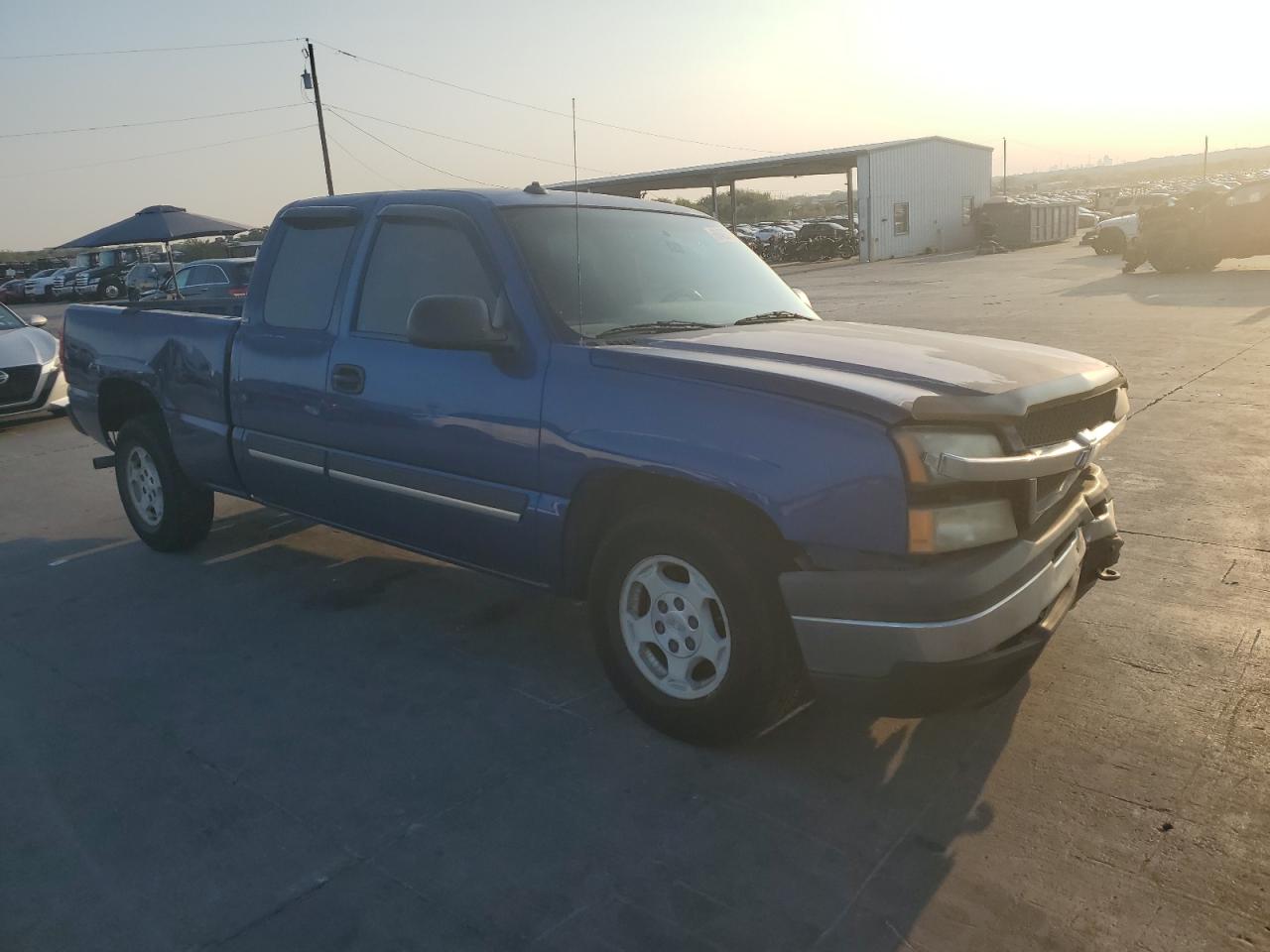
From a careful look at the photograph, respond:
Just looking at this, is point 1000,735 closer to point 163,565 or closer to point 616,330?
point 616,330

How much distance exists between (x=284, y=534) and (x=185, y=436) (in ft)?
3.26

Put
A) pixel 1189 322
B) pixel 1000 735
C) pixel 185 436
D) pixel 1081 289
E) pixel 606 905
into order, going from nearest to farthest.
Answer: pixel 606 905 < pixel 1000 735 < pixel 185 436 < pixel 1189 322 < pixel 1081 289

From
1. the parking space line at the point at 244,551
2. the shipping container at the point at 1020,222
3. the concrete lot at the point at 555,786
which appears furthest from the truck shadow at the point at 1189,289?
the shipping container at the point at 1020,222

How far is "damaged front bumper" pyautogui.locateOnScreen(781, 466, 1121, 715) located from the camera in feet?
9.00

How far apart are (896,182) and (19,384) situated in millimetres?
37236

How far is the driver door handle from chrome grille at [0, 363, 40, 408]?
782 centimetres

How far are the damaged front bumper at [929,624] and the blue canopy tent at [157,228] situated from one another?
17101 mm

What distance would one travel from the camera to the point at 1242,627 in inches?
159

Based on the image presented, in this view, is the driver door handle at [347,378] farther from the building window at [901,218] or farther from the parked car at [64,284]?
the parked car at [64,284]

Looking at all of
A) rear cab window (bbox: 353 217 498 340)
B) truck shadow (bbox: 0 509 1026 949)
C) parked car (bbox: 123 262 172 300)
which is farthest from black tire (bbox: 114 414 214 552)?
parked car (bbox: 123 262 172 300)

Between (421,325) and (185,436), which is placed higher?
(421,325)

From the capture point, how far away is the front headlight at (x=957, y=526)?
2.73m

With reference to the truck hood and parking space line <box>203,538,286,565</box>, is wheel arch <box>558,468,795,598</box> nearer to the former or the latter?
the truck hood

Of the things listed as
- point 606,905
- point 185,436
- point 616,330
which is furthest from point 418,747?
point 185,436
